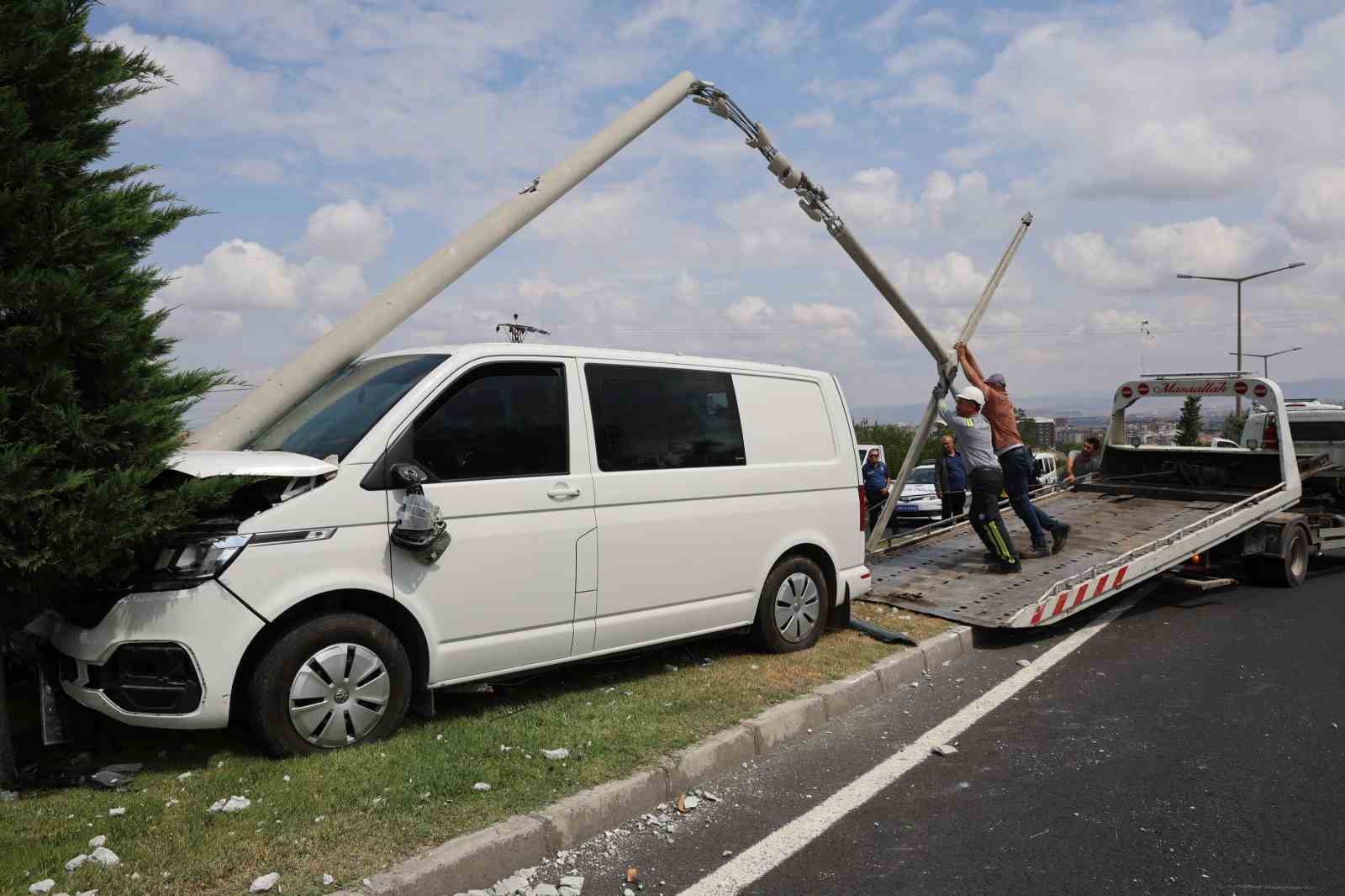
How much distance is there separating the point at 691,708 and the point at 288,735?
2039 millimetres

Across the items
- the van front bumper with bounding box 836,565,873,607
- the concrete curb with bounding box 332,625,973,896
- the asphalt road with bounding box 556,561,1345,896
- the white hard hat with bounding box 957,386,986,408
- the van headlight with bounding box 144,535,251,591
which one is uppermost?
the white hard hat with bounding box 957,386,986,408

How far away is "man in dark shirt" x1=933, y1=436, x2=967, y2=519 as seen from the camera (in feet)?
46.5

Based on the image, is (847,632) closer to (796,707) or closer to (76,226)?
(796,707)

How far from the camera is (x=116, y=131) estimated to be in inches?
157

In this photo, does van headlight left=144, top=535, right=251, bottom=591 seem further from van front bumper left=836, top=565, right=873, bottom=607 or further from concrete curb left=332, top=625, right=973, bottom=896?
van front bumper left=836, top=565, right=873, bottom=607

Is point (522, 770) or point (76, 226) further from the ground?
point (76, 226)

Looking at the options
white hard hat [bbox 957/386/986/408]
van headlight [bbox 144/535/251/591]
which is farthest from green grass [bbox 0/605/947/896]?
white hard hat [bbox 957/386/986/408]

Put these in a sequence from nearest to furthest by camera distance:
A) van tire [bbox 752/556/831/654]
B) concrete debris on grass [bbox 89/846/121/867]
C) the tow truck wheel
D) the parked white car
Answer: concrete debris on grass [bbox 89/846/121/867] → van tire [bbox 752/556/831/654] → the tow truck wheel → the parked white car

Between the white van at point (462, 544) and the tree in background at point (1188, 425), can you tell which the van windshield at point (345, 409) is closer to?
the white van at point (462, 544)

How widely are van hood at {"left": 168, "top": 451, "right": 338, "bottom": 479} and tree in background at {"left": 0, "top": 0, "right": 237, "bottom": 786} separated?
145 mm

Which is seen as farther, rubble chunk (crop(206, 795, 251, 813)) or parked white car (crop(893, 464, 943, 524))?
parked white car (crop(893, 464, 943, 524))

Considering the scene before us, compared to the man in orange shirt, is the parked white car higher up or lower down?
lower down

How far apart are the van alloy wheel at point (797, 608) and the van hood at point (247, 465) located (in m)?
3.17

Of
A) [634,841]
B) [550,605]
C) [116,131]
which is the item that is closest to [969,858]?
[634,841]
